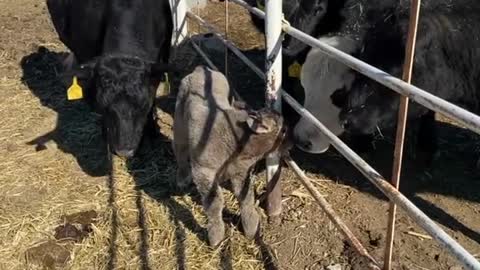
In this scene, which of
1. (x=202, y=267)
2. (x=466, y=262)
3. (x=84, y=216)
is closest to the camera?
(x=466, y=262)

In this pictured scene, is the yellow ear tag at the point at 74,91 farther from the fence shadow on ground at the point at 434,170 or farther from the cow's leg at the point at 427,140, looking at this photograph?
the cow's leg at the point at 427,140

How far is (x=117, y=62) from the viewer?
410 cm

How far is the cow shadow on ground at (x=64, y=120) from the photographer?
4.39 m

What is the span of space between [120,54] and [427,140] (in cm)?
249

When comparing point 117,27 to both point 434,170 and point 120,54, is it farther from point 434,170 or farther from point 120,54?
point 434,170

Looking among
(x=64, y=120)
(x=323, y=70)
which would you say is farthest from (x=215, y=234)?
(x=64, y=120)

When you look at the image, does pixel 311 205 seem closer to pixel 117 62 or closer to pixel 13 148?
pixel 117 62

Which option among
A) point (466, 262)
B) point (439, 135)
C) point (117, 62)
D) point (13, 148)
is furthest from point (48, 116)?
point (466, 262)

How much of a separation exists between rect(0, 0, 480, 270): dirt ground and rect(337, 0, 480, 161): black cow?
621mm

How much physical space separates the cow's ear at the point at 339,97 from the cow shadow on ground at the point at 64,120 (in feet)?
5.90

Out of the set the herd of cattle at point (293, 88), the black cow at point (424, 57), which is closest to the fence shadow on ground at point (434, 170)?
the herd of cattle at point (293, 88)

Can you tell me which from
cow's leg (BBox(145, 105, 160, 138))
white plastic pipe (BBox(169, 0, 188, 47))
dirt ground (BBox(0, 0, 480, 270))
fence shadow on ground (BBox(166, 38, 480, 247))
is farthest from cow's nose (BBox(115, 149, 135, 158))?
white plastic pipe (BBox(169, 0, 188, 47))

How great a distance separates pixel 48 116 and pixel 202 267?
2.83 metres

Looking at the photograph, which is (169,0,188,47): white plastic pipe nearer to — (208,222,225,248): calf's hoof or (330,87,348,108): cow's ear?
(330,87,348,108): cow's ear
